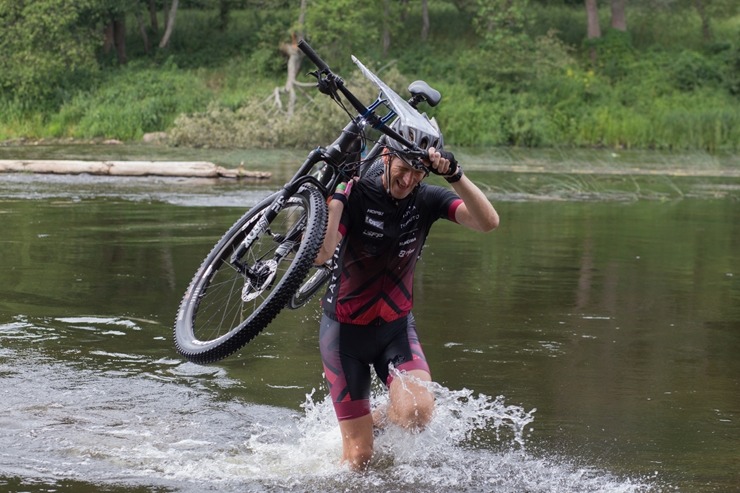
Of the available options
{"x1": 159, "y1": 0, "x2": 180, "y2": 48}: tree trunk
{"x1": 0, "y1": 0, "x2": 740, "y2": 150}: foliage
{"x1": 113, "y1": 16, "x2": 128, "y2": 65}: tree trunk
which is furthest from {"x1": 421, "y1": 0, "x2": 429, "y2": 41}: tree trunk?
{"x1": 113, "y1": 16, "x2": 128, "y2": 65}: tree trunk

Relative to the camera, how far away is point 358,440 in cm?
645

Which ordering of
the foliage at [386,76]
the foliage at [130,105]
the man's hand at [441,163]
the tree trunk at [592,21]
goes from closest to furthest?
1. the man's hand at [441,163]
2. the foliage at [386,76]
3. the foliage at [130,105]
4. the tree trunk at [592,21]

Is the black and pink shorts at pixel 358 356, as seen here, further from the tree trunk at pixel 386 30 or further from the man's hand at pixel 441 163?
the tree trunk at pixel 386 30

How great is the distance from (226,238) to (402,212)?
1311 millimetres

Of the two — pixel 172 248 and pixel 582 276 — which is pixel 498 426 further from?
pixel 172 248

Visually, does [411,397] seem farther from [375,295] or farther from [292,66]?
[292,66]

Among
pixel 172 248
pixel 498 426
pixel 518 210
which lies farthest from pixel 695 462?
pixel 518 210

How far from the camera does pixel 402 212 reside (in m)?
6.38

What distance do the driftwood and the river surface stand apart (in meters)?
8.08

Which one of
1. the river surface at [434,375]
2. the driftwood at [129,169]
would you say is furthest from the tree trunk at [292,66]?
the river surface at [434,375]

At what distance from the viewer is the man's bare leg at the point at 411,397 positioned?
20.7 ft

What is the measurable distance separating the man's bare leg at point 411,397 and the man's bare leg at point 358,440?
18 centimetres

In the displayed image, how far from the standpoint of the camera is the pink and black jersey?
20.8 ft

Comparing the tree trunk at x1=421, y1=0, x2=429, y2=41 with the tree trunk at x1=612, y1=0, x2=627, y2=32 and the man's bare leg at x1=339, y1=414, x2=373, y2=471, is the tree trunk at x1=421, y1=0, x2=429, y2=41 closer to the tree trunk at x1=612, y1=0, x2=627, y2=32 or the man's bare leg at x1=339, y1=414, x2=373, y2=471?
the tree trunk at x1=612, y1=0, x2=627, y2=32
